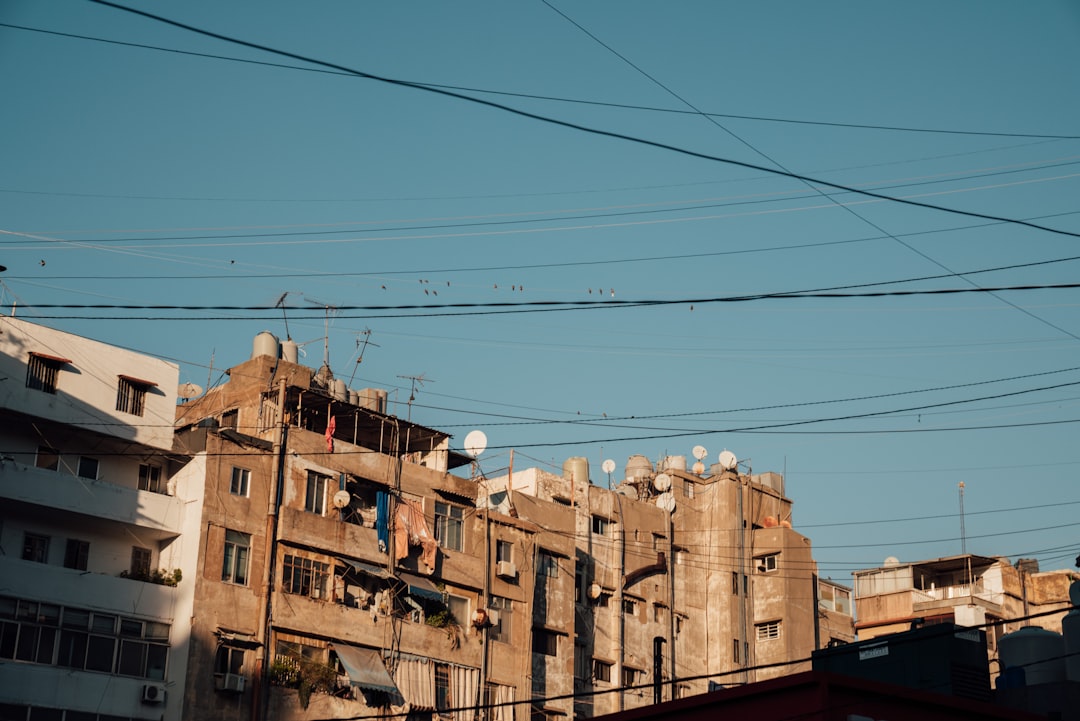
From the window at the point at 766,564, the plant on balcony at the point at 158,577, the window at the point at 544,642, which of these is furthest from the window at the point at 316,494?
the window at the point at 766,564

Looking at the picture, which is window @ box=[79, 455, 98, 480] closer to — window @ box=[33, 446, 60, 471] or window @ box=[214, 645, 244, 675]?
window @ box=[33, 446, 60, 471]

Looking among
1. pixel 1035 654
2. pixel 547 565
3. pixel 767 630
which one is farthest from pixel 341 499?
pixel 767 630

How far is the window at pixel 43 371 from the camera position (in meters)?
44.3

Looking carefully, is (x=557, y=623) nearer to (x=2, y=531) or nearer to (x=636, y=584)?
(x=636, y=584)

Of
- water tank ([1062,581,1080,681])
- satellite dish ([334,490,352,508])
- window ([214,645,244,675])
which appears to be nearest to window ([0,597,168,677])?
window ([214,645,244,675])

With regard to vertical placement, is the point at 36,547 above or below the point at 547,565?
below

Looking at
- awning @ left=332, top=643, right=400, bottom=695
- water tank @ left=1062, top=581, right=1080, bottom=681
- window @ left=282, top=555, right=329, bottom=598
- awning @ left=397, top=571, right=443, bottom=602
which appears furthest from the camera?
awning @ left=397, top=571, right=443, bottom=602

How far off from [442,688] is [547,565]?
9.02 m

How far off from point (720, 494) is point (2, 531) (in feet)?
120

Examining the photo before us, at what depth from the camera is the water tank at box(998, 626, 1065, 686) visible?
116 ft

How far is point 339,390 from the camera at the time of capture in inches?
2188

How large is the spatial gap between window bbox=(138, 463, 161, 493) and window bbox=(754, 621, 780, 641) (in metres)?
32.4

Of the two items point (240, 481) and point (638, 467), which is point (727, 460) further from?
point (240, 481)

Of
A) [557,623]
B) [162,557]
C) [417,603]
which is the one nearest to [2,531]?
[162,557]
